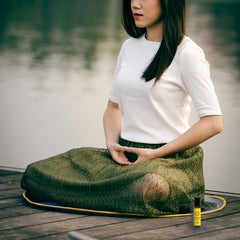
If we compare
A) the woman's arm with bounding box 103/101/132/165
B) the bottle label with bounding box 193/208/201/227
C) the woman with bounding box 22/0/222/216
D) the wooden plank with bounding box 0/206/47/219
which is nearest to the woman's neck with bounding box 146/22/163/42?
the woman with bounding box 22/0/222/216

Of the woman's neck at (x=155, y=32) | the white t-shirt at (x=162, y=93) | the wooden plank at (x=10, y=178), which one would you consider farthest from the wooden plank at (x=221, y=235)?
the wooden plank at (x=10, y=178)

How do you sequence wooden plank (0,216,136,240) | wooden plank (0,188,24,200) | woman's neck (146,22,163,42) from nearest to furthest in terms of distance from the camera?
wooden plank (0,216,136,240) → woman's neck (146,22,163,42) → wooden plank (0,188,24,200)

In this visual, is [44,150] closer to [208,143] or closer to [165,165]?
[208,143]

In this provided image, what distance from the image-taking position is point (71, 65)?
5.72 metres

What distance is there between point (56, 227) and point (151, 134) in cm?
56

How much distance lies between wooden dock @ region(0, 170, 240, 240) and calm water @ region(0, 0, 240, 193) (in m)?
0.91

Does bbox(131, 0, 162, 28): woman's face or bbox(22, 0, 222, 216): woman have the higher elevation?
bbox(131, 0, 162, 28): woman's face

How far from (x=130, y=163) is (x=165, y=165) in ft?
0.61

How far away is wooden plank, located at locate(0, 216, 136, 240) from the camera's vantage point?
232 cm

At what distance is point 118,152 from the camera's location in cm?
277

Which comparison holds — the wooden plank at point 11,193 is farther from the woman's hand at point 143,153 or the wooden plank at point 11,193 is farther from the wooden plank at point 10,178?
the woman's hand at point 143,153

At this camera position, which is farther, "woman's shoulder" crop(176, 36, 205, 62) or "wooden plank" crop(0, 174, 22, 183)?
"wooden plank" crop(0, 174, 22, 183)

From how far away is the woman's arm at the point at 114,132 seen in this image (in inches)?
108

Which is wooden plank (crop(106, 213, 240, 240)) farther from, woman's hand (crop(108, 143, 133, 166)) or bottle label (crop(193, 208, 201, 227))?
woman's hand (crop(108, 143, 133, 166))
